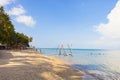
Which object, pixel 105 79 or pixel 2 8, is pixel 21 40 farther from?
pixel 105 79

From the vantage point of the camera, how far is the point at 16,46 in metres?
113

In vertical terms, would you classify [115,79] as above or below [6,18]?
below

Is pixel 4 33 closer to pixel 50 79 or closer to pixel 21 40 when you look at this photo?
pixel 50 79

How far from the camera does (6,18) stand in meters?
66.2

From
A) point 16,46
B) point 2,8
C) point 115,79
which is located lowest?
point 115,79

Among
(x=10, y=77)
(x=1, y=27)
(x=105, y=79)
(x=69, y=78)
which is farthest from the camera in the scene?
(x=1, y=27)

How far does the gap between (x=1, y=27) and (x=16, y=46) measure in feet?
168

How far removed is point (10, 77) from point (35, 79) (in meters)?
1.83

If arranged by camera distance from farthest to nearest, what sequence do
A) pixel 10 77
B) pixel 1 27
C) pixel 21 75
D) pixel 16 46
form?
pixel 16 46
pixel 1 27
pixel 21 75
pixel 10 77

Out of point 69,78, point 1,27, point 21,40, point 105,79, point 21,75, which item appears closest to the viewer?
point 21,75

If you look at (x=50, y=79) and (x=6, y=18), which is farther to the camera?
(x=6, y=18)

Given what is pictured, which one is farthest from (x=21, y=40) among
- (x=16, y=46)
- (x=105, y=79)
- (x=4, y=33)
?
(x=105, y=79)

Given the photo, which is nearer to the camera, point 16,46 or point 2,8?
point 2,8

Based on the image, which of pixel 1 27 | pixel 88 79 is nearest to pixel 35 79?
pixel 88 79
